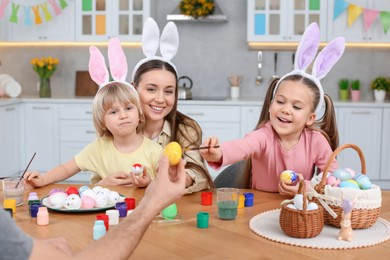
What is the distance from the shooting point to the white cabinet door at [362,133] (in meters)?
5.09

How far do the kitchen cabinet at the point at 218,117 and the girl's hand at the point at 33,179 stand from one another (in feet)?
9.55

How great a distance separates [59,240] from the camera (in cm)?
134

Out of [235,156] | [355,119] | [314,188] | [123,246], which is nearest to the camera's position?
[123,246]

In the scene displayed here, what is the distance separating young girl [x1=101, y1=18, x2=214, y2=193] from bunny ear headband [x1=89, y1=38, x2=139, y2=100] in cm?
14

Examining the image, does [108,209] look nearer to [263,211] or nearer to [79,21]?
[263,211]

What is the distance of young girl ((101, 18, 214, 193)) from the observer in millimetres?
2553

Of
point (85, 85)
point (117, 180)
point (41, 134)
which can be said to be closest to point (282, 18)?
point (85, 85)

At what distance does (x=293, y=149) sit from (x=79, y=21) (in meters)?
3.60

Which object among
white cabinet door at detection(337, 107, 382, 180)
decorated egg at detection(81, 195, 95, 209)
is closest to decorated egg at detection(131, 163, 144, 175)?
decorated egg at detection(81, 195, 95, 209)

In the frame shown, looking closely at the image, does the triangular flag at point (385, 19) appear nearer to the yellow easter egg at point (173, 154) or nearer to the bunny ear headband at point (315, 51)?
the bunny ear headband at point (315, 51)

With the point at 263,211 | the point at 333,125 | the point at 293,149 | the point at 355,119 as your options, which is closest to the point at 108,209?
the point at 263,211

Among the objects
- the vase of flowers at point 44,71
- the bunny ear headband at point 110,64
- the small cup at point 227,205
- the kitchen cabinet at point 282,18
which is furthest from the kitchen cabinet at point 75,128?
the small cup at point 227,205

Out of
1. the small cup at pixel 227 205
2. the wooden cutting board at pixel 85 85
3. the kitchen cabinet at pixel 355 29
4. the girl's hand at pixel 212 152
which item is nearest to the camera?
the small cup at pixel 227 205

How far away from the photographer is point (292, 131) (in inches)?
90.0
